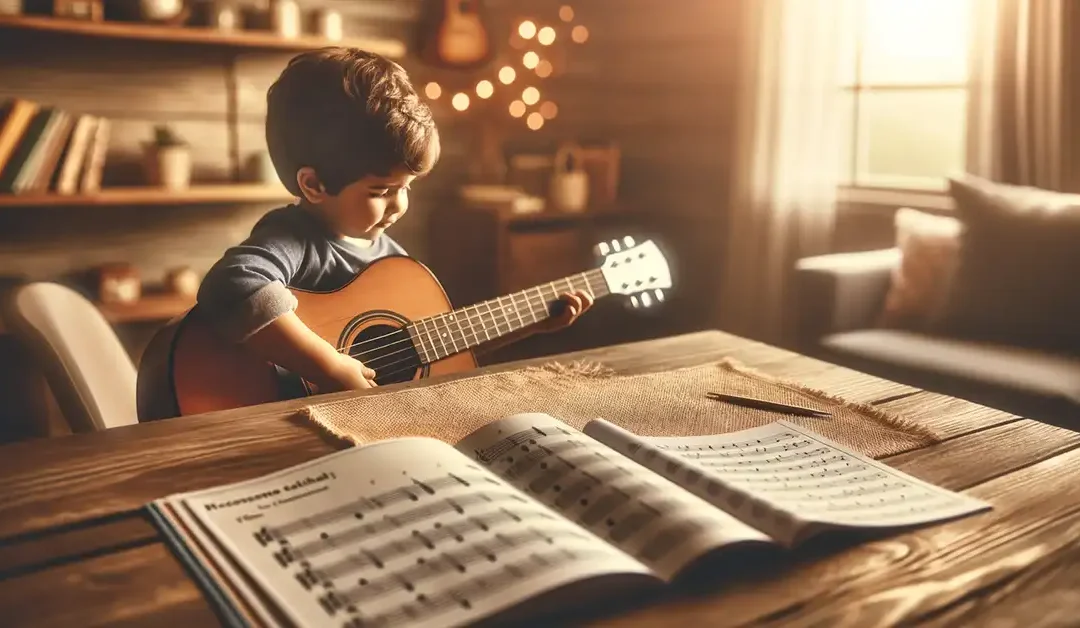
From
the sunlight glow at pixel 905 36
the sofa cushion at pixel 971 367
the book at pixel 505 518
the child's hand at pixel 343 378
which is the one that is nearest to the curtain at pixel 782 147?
the sunlight glow at pixel 905 36

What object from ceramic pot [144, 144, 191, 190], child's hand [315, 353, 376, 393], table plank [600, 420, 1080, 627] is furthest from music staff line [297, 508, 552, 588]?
ceramic pot [144, 144, 191, 190]

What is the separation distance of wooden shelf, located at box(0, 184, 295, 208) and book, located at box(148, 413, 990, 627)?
204cm

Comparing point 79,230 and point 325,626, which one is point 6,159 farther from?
point 325,626

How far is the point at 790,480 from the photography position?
0.84 meters

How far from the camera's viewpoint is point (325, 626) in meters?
0.58

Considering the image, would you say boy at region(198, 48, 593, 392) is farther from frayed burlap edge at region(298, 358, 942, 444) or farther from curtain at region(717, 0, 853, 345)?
curtain at region(717, 0, 853, 345)

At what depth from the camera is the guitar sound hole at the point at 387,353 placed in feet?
4.52

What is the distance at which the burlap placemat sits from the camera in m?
1.01

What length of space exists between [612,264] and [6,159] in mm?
1803

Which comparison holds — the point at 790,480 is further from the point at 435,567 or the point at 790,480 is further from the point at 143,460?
the point at 143,460

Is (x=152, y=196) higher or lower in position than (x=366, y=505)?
higher

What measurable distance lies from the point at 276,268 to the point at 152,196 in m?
1.61

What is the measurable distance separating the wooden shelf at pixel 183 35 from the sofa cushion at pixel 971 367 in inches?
68.3

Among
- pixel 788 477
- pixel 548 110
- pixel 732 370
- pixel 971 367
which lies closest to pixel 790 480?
pixel 788 477
